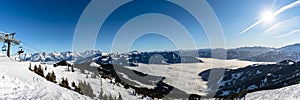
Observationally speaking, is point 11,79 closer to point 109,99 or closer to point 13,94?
point 13,94

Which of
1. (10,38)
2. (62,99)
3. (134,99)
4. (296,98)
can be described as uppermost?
(10,38)

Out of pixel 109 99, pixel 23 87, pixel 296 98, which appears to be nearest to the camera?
pixel 23 87

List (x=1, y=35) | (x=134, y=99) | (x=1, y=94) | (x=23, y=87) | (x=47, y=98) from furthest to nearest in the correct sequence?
(x=134, y=99)
(x=1, y=35)
(x=23, y=87)
(x=47, y=98)
(x=1, y=94)

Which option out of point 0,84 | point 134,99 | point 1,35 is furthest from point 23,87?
point 134,99

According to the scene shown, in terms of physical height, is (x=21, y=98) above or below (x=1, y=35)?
below

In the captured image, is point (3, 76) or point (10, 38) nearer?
point (3, 76)

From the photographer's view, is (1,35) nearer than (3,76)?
No

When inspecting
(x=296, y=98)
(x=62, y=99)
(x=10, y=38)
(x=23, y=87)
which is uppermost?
(x=10, y=38)

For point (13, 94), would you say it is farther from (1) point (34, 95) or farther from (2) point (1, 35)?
(2) point (1, 35)

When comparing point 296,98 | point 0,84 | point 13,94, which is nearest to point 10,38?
point 0,84
